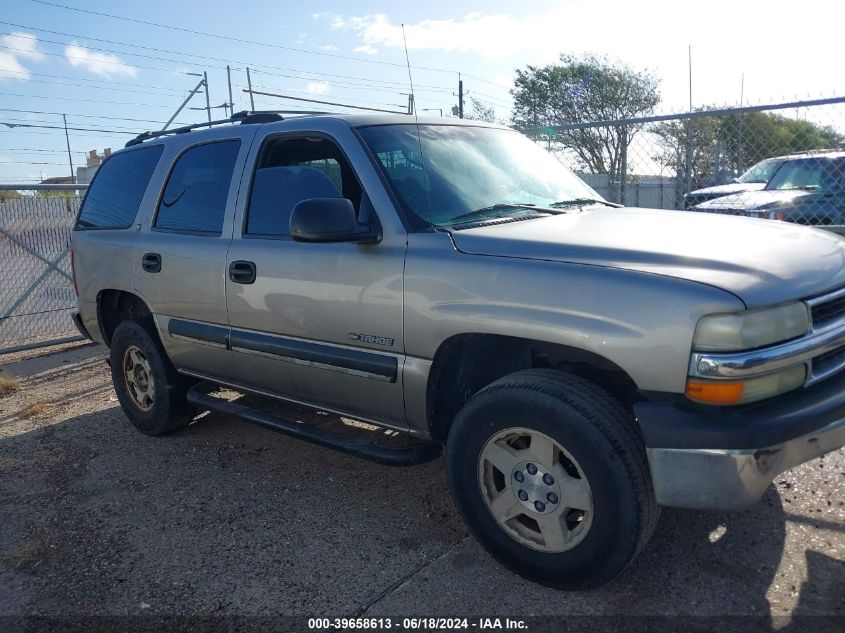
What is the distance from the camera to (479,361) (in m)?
3.30

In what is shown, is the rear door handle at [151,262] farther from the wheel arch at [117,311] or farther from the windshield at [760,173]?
the windshield at [760,173]

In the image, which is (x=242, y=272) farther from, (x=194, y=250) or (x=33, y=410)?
(x=33, y=410)

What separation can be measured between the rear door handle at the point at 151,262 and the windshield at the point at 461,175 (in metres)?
1.74

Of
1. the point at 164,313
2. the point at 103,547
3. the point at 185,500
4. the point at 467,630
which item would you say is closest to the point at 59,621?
the point at 103,547

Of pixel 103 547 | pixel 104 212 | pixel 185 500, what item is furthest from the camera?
pixel 104 212

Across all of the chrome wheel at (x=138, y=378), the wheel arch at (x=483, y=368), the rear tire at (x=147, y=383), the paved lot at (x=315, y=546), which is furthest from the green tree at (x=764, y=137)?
the chrome wheel at (x=138, y=378)

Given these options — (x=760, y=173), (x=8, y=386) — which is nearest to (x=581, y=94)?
(x=760, y=173)

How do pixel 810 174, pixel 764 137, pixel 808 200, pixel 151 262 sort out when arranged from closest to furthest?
pixel 151 262 < pixel 764 137 < pixel 808 200 < pixel 810 174

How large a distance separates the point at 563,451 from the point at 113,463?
10.5 feet

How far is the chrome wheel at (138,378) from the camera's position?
4.98 meters

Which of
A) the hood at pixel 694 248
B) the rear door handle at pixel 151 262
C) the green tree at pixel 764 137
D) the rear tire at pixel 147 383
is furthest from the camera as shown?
the green tree at pixel 764 137

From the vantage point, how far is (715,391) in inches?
96.6

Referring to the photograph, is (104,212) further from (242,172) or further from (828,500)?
(828,500)

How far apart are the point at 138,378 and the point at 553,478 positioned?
3.42m
